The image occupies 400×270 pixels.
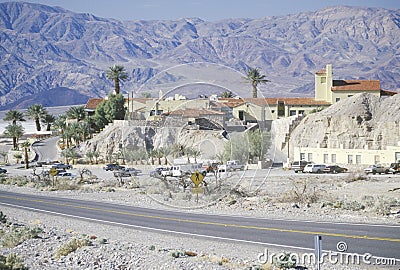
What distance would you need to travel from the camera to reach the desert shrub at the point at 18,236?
1998 cm

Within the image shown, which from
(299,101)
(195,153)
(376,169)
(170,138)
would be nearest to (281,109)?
(299,101)

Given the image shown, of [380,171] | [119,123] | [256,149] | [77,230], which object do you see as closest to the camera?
[77,230]

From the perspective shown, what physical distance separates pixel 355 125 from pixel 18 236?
4783cm

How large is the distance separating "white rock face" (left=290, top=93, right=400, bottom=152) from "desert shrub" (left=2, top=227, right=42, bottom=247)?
43382 millimetres

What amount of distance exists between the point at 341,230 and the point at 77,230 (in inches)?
378

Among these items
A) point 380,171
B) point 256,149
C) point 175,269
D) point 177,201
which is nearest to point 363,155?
point 380,171

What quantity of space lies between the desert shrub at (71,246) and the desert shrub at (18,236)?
2378 mm

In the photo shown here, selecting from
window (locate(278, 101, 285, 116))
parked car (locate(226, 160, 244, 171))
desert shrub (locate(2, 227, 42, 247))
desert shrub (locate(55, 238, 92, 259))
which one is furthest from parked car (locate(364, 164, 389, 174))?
window (locate(278, 101, 285, 116))

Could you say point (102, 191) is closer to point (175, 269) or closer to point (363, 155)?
point (363, 155)

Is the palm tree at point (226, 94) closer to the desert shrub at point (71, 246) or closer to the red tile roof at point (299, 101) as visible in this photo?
the desert shrub at point (71, 246)

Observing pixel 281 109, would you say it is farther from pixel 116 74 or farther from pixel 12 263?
pixel 12 263

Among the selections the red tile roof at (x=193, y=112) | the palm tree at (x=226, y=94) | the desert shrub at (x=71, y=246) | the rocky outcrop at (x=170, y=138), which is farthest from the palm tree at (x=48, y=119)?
the desert shrub at (x=71, y=246)

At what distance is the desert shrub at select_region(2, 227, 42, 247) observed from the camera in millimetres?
19984

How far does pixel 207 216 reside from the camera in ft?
81.8
